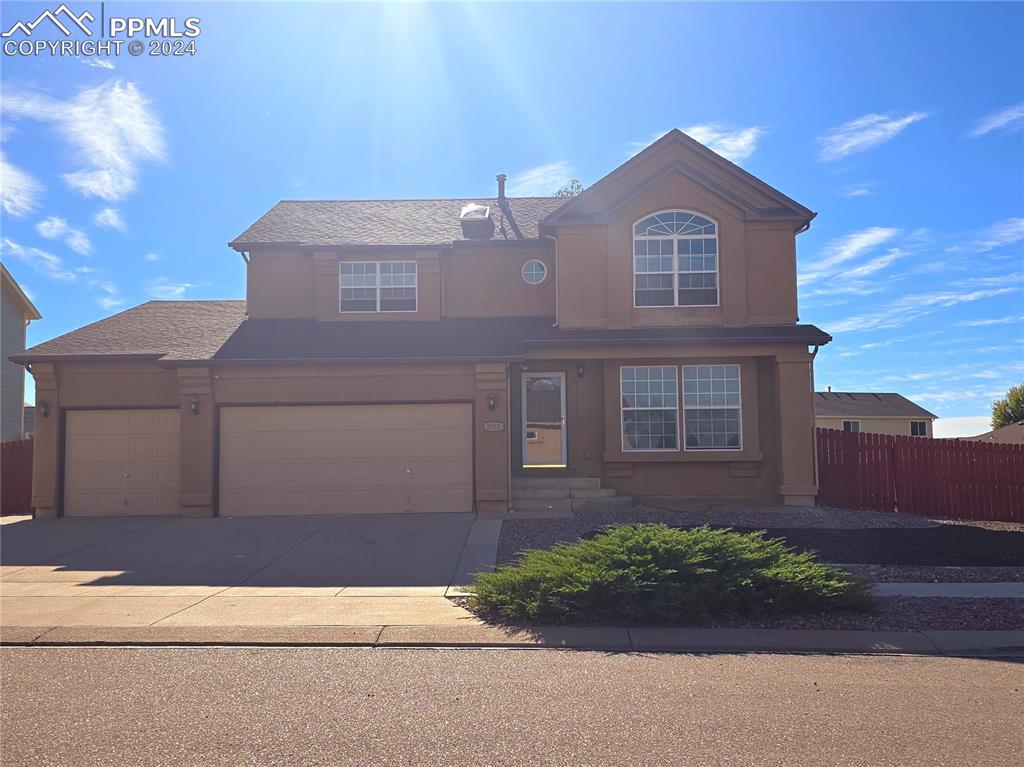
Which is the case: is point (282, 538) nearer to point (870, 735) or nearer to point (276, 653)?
point (276, 653)

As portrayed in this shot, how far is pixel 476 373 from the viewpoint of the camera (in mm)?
14719

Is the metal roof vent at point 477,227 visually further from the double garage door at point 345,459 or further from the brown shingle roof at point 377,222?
the double garage door at point 345,459

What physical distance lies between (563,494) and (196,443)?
285 inches

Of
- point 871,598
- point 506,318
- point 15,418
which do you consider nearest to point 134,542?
point 506,318

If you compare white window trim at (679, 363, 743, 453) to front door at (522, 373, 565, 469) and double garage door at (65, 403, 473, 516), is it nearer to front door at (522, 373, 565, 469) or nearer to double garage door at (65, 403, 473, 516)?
front door at (522, 373, 565, 469)

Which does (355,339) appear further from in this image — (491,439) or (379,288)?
(491,439)

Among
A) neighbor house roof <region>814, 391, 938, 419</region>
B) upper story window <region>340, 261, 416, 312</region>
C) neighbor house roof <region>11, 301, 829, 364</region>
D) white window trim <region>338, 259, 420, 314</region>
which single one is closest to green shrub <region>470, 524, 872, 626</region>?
neighbor house roof <region>11, 301, 829, 364</region>

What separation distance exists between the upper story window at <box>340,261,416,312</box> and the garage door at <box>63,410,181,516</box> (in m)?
4.50

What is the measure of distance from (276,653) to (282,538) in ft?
20.2

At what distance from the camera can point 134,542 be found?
1259cm

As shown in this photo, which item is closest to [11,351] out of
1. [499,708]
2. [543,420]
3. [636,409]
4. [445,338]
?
[445,338]

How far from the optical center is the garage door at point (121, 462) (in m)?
15.4

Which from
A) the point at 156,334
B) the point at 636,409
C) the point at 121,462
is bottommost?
the point at 121,462

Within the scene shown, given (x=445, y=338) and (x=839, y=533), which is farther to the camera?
(x=445, y=338)
